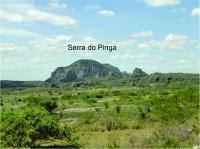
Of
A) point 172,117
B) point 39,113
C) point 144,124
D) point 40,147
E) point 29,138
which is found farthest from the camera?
point 144,124

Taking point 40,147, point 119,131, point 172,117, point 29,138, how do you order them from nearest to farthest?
point 29,138 → point 40,147 → point 172,117 → point 119,131

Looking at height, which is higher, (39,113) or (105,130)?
(39,113)

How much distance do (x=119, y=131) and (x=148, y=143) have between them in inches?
477

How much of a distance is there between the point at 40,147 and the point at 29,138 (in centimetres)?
519

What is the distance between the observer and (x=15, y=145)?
73.6ft

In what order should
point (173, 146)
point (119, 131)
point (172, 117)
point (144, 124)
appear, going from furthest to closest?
point (144, 124) → point (119, 131) → point (172, 117) → point (173, 146)

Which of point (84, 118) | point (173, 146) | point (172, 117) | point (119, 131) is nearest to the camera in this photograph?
point (173, 146)

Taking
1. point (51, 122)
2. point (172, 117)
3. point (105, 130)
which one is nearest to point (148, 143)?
point (51, 122)

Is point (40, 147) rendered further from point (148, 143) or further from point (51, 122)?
point (148, 143)

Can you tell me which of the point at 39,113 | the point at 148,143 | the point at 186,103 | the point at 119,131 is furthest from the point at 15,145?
the point at 186,103

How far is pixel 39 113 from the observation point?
78.5 feet

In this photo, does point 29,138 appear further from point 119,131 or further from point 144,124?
point 144,124

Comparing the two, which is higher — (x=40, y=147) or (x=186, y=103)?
(x=186, y=103)

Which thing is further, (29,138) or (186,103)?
(186,103)
